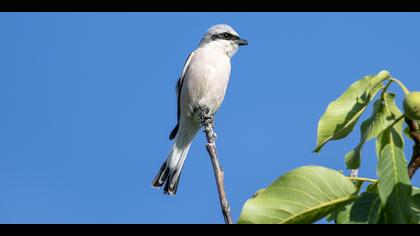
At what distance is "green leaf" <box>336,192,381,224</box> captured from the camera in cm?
174

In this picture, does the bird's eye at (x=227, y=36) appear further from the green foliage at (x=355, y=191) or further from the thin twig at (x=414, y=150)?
the thin twig at (x=414, y=150)

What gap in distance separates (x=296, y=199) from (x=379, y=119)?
0.50 meters

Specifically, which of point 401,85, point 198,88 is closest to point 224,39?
point 198,88

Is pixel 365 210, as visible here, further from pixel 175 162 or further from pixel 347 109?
pixel 175 162

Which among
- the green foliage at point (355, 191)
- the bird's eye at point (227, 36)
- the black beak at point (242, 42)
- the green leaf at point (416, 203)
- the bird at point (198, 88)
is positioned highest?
the bird's eye at point (227, 36)

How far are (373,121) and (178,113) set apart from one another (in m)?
5.55

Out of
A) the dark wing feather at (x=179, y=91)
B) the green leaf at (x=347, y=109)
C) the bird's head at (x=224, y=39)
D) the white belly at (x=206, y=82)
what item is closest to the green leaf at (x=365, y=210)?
the green leaf at (x=347, y=109)

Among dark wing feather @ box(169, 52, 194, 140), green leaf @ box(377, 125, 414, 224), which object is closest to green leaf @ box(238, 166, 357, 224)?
green leaf @ box(377, 125, 414, 224)

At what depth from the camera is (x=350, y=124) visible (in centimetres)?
202

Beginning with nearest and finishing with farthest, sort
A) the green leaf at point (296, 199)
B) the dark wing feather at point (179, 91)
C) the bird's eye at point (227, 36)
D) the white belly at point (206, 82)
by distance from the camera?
the green leaf at point (296, 199), the white belly at point (206, 82), the dark wing feather at point (179, 91), the bird's eye at point (227, 36)

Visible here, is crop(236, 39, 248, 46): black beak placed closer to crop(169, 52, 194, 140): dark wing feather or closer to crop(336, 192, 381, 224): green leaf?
crop(169, 52, 194, 140): dark wing feather

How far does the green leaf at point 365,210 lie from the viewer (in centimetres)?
174

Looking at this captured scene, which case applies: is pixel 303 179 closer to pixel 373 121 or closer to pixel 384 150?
pixel 384 150
